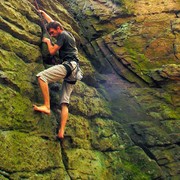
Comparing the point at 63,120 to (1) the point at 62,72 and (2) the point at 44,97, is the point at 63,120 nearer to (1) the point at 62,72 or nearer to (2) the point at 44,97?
(2) the point at 44,97

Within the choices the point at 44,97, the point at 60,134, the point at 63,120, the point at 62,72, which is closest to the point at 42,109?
the point at 44,97

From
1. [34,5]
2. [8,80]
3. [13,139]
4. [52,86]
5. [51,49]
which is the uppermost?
[34,5]

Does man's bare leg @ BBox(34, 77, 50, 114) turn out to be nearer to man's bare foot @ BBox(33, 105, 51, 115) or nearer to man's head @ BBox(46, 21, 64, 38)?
man's bare foot @ BBox(33, 105, 51, 115)

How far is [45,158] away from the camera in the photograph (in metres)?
8.04

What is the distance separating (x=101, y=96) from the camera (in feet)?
42.5

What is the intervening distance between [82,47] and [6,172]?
Result: 9.78 meters

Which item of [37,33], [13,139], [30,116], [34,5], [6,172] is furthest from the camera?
[34,5]

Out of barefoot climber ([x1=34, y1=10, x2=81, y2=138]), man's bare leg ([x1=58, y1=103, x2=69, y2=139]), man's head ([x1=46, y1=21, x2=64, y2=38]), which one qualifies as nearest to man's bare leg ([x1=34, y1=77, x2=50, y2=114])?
barefoot climber ([x1=34, y1=10, x2=81, y2=138])

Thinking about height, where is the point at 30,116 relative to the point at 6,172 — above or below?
above

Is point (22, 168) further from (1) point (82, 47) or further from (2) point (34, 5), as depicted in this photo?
(1) point (82, 47)

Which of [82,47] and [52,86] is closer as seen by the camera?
[52,86]

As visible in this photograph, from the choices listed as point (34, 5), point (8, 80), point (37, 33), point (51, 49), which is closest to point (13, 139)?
point (8, 80)

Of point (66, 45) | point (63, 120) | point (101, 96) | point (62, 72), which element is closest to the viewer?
point (63, 120)

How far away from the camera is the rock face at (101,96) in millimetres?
8164
